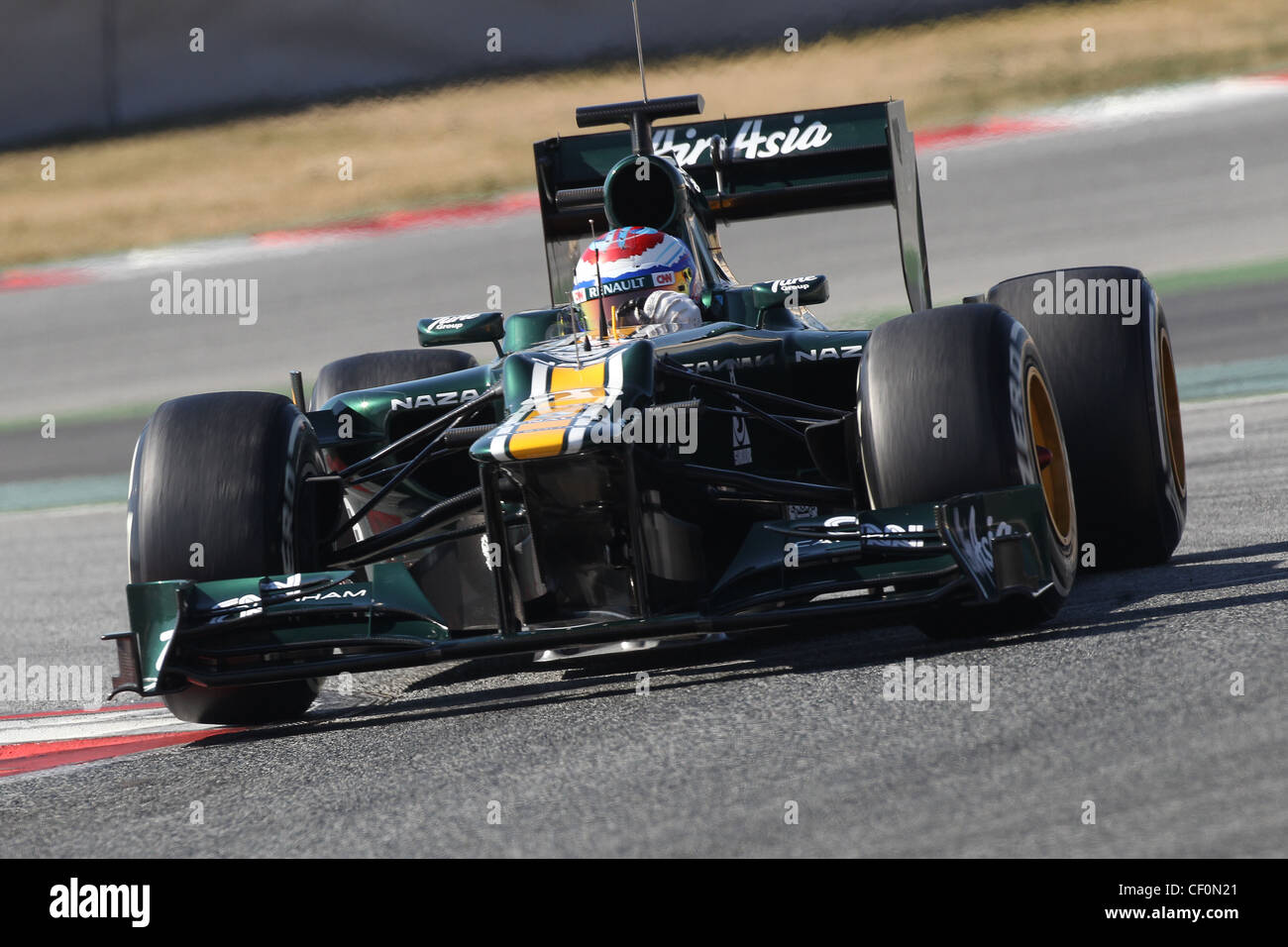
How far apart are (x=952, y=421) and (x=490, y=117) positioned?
14.1m

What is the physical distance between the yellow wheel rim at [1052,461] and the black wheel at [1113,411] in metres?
0.65

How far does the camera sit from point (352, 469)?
6062 mm

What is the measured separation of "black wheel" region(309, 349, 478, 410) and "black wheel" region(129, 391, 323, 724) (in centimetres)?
261

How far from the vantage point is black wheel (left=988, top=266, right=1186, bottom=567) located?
257 inches

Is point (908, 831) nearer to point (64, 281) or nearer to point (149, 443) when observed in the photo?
point (149, 443)

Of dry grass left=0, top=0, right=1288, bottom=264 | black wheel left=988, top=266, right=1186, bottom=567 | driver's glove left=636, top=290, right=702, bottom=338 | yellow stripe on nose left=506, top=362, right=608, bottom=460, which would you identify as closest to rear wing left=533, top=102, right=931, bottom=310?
black wheel left=988, top=266, right=1186, bottom=567

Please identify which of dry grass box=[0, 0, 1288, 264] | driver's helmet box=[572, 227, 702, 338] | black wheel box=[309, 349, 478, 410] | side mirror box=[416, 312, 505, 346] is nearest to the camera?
driver's helmet box=[572, 227, 702, 338]

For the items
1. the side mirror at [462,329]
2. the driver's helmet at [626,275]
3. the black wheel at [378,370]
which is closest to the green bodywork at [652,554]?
the driver's helmet at [626,275]

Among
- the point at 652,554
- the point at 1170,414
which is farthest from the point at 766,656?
the point at 1170,414

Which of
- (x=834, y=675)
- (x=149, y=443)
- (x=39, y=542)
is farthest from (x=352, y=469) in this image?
(x=39, y=542)

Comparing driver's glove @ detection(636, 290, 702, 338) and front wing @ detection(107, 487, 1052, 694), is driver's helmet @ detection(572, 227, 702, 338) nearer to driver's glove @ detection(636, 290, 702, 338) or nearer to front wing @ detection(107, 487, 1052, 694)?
driver's glove @ detection(636, 290, 702, 338)

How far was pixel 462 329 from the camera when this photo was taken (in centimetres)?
739

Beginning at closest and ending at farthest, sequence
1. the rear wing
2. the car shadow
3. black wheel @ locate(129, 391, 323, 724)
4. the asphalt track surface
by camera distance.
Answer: the asphalt track surface → the car shadow → black wheel @ locate(129, 391, 323, 724) → the rear wing

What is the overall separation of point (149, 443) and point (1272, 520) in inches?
194
